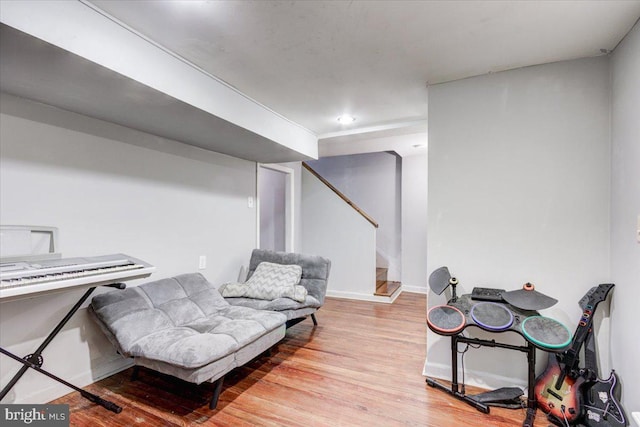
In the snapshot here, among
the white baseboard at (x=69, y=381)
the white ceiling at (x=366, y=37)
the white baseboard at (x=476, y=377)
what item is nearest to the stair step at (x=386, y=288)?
the white baseboard at (x=476, y=377)

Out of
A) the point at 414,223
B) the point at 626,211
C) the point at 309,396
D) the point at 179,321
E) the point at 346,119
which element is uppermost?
the point at 346,119

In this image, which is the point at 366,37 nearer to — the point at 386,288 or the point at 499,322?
the point at 499,322

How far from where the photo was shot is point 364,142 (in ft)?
13.4

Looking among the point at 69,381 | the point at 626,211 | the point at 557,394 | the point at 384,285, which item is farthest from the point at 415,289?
the point at 69,381

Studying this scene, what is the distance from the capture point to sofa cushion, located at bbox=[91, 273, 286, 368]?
179 cm

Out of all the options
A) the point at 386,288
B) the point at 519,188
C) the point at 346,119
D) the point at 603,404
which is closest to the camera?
the point at 603,404

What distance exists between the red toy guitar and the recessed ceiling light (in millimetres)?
2332

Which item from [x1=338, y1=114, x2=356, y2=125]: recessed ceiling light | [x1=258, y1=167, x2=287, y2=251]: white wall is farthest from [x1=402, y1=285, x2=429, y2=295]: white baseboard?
[x1=338, y1=114, x2=356, y2=125]: recessed ceiling light

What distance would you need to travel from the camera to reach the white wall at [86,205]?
1769mm

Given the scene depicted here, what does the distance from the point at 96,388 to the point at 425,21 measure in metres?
3.09

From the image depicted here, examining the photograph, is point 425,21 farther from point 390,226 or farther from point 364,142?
point 390,226

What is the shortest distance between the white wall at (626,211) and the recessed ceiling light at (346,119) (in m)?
1.92

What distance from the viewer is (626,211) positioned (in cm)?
165

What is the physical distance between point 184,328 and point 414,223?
3.74 meters
